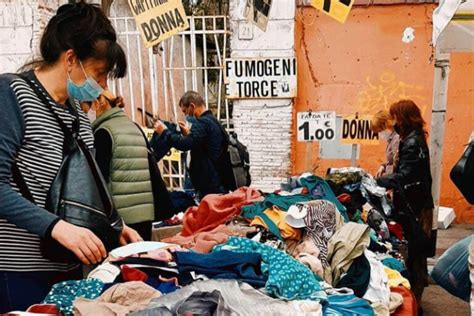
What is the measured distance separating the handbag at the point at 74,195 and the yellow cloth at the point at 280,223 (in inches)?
33.9

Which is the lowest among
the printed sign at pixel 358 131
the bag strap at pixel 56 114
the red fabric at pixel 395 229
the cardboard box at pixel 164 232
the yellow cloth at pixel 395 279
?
the cardboard box at pixel 164 232

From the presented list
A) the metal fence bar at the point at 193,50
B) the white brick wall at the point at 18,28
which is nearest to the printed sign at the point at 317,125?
the metal fence bar at the point at 193,50

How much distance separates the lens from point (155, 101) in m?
6.92

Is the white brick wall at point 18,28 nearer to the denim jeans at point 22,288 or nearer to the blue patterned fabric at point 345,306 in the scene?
the denim jeans at point 22,288

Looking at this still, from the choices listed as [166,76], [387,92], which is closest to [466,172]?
[387,92]

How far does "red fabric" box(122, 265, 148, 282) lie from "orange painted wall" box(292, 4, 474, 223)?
4.81 metres

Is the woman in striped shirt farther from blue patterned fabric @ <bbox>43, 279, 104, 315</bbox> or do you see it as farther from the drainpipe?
the drainpipe

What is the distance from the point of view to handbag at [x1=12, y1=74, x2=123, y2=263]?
5.72 ft

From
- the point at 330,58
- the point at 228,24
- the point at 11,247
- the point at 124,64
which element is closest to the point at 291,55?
the point at 330,58

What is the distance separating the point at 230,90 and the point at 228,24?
0.96 meters

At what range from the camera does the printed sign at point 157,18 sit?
3.89m

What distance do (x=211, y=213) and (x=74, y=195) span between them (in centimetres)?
120

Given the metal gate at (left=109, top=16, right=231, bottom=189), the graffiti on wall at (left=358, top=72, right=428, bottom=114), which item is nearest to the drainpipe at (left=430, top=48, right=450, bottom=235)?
the graffiti on wall at (left=358, top=72, right=428, bottom=114)

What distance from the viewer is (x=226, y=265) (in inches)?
72.1
